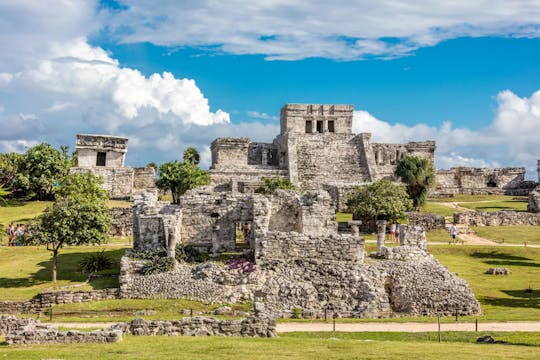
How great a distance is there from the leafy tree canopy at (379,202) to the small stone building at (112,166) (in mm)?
22181

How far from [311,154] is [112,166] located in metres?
18.5

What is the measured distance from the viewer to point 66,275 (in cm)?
2825

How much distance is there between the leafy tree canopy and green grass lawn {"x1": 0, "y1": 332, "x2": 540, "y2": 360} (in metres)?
22.0

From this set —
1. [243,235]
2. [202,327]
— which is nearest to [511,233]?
[243,235]

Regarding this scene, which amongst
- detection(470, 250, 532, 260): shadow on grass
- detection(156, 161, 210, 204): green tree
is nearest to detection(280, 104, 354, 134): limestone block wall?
detection(156, 161, 210, 204): green tree

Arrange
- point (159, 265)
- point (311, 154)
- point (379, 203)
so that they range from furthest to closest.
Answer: point (311, 154) → point (379, 203) → point (159, 265)

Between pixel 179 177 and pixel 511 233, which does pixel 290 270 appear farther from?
pixel 179 177

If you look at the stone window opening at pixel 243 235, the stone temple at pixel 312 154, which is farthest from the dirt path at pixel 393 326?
the stone temple at pixel 312 154

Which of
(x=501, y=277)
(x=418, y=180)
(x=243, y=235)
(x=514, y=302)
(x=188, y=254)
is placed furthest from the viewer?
(x=418, y=180)

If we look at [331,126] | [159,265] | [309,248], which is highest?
[331,126]

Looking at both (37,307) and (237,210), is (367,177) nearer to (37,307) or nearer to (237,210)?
(237,210)

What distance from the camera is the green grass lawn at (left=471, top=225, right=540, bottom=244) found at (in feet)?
132

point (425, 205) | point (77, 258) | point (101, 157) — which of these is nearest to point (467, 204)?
point (425, 205)

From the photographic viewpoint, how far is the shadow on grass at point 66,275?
26281mm
